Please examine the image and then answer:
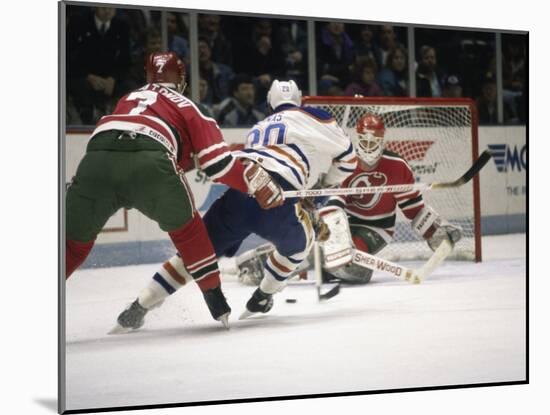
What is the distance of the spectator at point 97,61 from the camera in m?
3.92

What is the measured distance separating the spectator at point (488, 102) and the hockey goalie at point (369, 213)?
0.41 meters

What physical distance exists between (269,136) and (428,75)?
764 mm

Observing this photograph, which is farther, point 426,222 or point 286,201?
point 426,222

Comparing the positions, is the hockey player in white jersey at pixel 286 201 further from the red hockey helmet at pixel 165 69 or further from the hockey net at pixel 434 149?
the red hockey helmet at pixel 165 69

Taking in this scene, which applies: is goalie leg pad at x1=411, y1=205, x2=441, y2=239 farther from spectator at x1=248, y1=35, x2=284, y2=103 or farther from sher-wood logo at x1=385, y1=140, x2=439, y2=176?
spectator at x1=248, y1=35, x2=284, y2=103

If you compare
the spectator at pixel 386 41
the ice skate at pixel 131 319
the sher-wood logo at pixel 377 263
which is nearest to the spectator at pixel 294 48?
the spectator at pixel 386 41

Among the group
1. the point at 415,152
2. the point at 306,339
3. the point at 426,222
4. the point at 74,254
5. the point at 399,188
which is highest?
the point at 415,152

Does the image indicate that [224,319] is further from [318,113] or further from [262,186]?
[318,113]

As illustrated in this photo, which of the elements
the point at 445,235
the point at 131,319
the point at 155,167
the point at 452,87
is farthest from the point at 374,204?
the point at 131,319

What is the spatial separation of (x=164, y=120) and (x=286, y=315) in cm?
89

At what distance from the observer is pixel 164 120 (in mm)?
3994

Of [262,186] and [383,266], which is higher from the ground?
[262,186]

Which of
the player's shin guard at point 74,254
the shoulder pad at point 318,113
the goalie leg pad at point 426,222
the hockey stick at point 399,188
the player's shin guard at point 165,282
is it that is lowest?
the player's shin guard at point 165,282

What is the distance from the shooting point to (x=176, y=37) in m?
4.08
